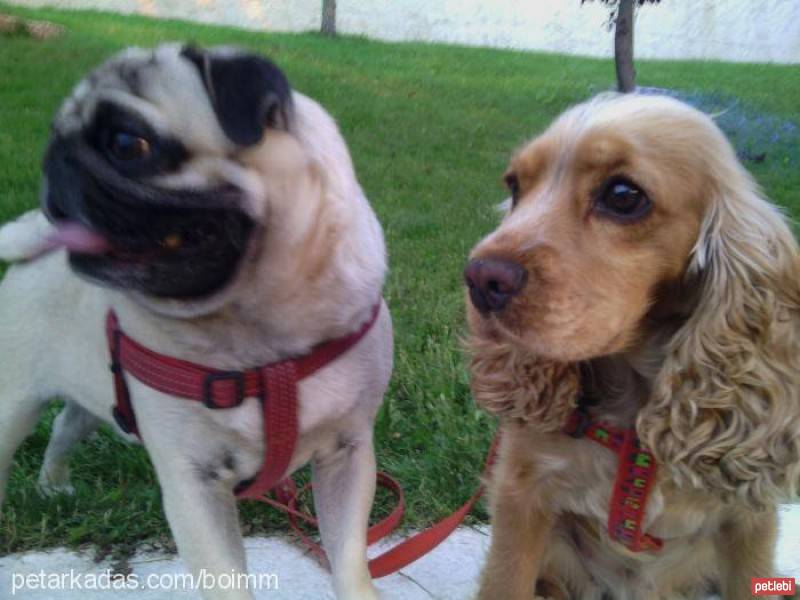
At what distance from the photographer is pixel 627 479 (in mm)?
2320

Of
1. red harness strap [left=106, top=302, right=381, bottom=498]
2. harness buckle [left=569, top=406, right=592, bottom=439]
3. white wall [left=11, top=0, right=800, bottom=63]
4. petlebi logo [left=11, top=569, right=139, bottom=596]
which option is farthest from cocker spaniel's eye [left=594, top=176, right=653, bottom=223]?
white wall [left=11, top=0, right=800, bottom=63]

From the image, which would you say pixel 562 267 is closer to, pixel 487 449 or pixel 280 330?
pixel 280 330

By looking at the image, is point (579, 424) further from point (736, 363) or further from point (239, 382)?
point (239, 382)

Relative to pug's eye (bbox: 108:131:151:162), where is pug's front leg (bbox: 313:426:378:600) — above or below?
below

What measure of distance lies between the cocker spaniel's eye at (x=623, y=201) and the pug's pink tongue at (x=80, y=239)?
3.89 ft

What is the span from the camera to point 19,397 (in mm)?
2643

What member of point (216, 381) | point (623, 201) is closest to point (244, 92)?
point (216, 381)

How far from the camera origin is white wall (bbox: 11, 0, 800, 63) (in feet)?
48.2

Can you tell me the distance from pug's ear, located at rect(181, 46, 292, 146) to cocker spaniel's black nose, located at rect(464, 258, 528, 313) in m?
0.61

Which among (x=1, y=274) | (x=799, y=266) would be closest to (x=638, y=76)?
(x=1, y=274)

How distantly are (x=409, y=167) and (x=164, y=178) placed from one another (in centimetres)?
536

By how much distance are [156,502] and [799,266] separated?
7.10ft

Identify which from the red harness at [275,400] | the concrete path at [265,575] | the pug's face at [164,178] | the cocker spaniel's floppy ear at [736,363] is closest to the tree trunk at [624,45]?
the concrete path at [265,575]

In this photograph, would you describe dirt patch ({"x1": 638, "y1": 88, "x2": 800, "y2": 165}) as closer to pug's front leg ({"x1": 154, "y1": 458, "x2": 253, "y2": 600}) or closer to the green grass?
the green grass
